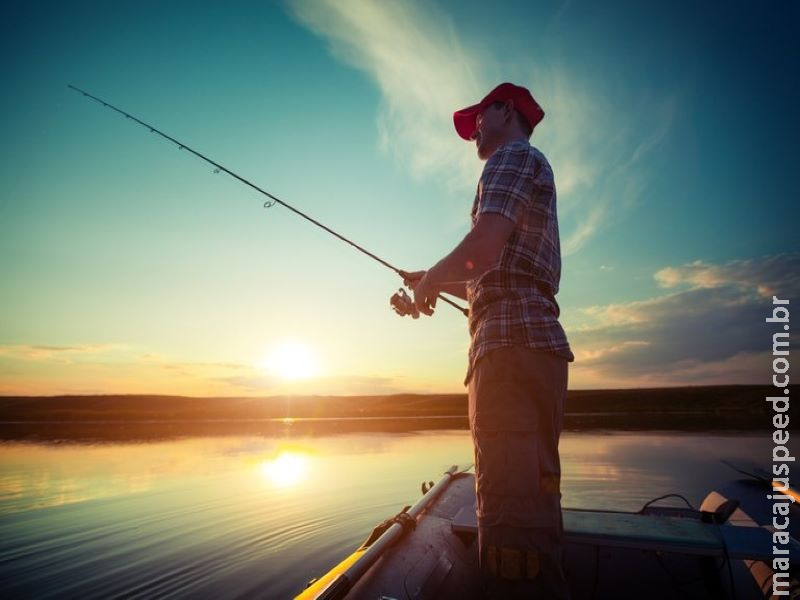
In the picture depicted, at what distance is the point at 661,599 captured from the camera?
3674mm

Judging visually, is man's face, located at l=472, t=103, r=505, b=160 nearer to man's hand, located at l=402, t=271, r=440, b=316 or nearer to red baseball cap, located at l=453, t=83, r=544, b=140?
red baseball cap, located at l=453, t=83, r=544, b=140

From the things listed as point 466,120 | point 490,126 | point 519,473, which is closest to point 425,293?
point 519,473

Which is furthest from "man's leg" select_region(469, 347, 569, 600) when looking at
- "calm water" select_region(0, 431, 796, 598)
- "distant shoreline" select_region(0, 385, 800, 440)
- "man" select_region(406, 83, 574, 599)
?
"distant shoreline" select_region(0, 385, 800, 440)

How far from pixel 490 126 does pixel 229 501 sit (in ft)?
34.5

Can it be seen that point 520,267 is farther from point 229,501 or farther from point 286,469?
point 286,469

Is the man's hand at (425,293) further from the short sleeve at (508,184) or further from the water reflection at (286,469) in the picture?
the water reflection at (286,469)

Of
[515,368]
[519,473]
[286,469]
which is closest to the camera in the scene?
[519,473]

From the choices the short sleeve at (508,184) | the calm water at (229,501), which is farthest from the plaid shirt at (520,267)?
the calm water at (229,501)

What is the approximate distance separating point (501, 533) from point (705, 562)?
3387mm

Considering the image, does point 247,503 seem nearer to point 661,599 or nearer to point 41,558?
point 41,558

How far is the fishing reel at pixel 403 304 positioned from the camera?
342cm

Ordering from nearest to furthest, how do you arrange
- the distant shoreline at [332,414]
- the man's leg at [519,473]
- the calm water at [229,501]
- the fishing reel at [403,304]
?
the man's leg at [519,473] → the fishing reel at [403,304] → the calm water at [229,501] → the distant shoreline at [332,414]

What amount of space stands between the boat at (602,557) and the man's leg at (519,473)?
108 centimetres

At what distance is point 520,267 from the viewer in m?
2.23
